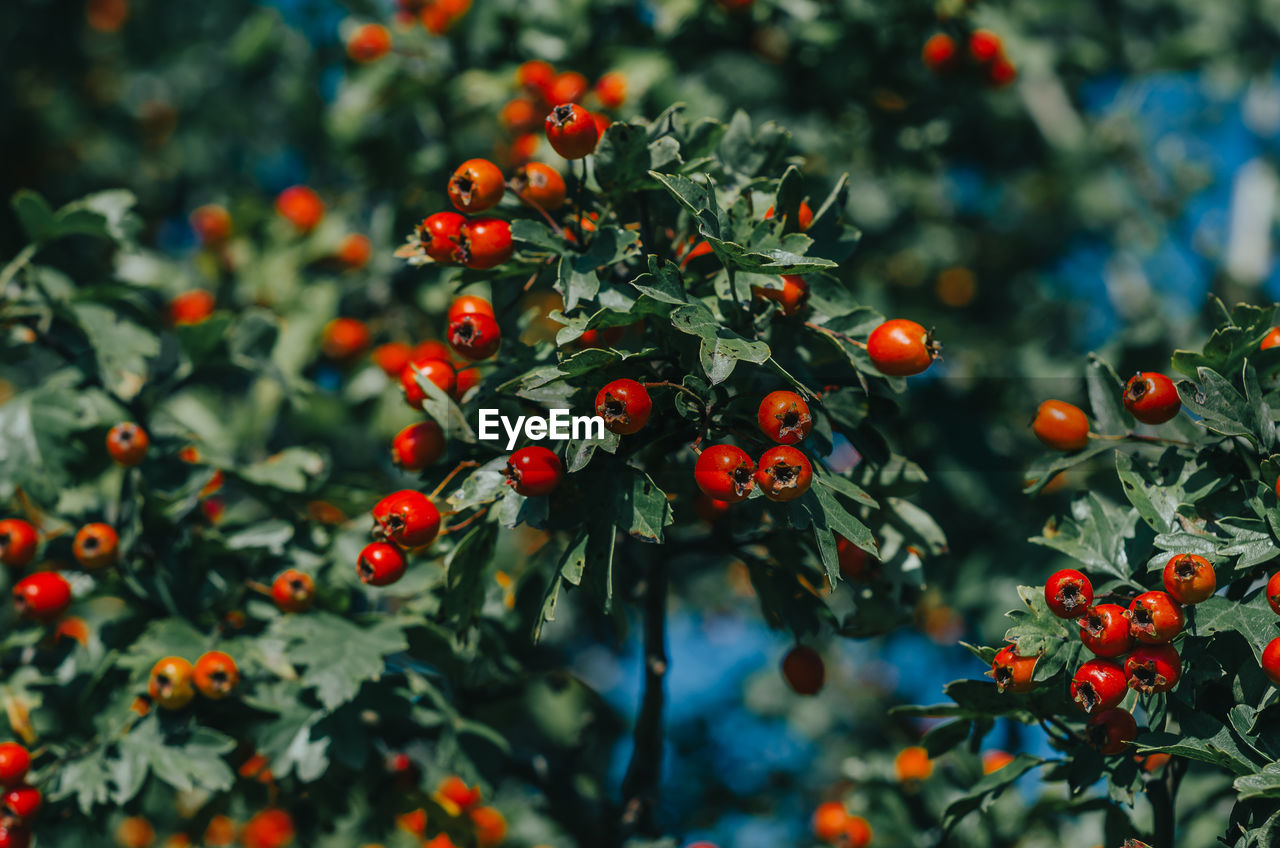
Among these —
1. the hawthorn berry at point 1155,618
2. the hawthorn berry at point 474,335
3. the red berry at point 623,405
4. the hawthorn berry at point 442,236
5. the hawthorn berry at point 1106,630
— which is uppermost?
the hawthorn berry at point 442,236

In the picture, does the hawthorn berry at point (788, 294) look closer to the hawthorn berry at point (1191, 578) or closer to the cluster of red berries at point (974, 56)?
the hawthorn berry at point (1191, 578)

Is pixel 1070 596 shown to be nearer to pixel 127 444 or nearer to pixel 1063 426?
pixel 1063 426

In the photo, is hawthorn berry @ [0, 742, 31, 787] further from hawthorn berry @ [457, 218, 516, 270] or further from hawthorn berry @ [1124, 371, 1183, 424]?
hawthorn berry @ [1124, 371, 1183, 424]

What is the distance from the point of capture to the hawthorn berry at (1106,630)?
2326 millimetres

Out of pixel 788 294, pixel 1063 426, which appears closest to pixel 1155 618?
pixel 1063 426

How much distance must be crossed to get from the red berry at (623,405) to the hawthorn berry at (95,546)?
2.00 metres

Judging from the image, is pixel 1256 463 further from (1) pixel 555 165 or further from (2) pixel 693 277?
(1) pixel 555 165

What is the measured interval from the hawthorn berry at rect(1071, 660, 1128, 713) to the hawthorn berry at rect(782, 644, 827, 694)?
1022 mm

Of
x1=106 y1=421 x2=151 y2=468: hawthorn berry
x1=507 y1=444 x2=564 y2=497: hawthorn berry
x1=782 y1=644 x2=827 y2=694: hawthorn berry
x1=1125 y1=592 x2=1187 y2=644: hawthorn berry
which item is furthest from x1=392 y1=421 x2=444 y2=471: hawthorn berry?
x1=1125 y1=592 x2=1187 y2=644: hawthorn berry

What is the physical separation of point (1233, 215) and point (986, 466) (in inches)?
151

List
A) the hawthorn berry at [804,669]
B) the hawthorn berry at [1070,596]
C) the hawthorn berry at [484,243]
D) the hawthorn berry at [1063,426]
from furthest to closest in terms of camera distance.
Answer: the hawthorn berry at [804,669] → the hawthorn berry at [1063,426] → the hawthorn berry at [484,243] → the hawthorn berry at [1070,596]

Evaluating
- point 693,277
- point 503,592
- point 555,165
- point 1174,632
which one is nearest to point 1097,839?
point 1174,632

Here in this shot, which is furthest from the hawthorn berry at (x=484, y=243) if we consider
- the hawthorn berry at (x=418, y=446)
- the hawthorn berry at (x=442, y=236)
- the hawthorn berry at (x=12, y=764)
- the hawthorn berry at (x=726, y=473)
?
the hawthorn berry at (x=12, y=764)

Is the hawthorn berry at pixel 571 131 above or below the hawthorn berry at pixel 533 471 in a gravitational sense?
above
